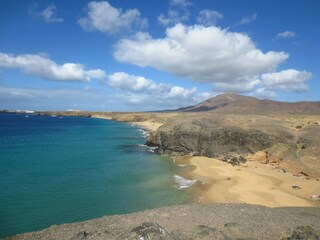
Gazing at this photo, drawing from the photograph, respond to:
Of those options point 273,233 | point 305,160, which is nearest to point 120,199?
point 273,233

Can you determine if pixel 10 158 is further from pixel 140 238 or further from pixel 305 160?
pixel 305 160

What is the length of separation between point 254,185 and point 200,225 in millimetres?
19975

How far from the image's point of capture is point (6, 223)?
82.2ft

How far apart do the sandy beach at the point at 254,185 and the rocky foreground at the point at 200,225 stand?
609 cm

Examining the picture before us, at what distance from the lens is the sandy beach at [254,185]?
105ft

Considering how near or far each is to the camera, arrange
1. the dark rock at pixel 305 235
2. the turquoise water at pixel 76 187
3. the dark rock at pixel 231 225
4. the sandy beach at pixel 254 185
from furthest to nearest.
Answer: the sandy beach at pixel 254 185 < the turquoise water at pixel 76 187 < the dark rock at pixel 231 225 < the dark rock at pixel 305 235

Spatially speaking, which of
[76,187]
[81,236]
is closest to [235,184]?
[76,187]

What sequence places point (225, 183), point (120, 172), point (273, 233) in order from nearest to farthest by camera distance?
point (273, 233) < point (225, 183) < point (120, 172)

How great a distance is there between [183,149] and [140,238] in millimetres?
47078

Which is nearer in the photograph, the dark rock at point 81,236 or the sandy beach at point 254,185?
the dark rock at point 81,236

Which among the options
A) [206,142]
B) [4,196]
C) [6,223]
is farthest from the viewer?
[206,142]

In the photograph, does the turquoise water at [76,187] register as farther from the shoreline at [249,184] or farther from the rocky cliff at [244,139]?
the rocky cliff at [244,139]

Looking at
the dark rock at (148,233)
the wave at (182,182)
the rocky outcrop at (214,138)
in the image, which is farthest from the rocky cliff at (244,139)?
the dark rock at (148,233)

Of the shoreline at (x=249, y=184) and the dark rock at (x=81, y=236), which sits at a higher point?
the dark rock at (x=81, y=236)
